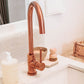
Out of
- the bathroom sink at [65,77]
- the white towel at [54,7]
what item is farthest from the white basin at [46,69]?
the white towel at [54,7]

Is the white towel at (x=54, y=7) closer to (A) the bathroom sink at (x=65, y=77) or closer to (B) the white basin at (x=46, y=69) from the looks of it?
(B) the white basin at (x=46, y=69)

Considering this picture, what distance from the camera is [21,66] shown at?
41.2 inches

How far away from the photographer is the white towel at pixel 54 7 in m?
1.29

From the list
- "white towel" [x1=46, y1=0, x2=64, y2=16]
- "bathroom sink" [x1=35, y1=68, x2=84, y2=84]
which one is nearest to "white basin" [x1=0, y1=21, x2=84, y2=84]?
"bathroom sink" [x1=35, y1=68, x2=84, y2=84]

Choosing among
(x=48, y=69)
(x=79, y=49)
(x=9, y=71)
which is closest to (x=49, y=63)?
(x=48, y=69)

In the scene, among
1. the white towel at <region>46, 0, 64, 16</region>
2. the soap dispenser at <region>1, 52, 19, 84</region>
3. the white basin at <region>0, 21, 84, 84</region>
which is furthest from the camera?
the white towel at <region>46, 0, 64, 16</region>

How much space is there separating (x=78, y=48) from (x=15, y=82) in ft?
2.20

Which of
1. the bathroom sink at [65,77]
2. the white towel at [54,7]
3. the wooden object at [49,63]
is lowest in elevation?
the bathroom sink at [65,77]

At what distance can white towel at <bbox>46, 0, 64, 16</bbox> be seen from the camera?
1287 mm

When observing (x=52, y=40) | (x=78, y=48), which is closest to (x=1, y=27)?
(x=52, y=40)

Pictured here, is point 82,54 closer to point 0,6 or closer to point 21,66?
point 21,66

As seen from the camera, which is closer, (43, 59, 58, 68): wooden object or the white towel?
(43, 59, 58, 68): wooden object

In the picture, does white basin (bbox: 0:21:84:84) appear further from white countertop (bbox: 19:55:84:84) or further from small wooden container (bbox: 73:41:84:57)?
A: small wooden container (bbox: 73:41:84:57)

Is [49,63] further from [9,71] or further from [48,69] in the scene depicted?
[9,71]
